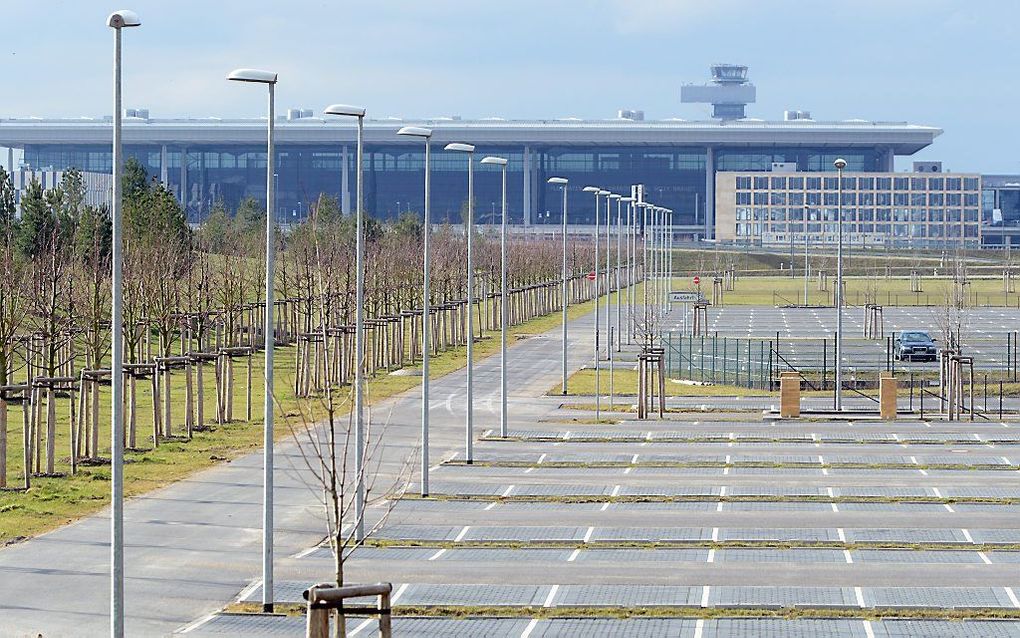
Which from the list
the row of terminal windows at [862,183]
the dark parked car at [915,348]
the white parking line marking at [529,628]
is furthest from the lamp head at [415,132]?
the row of terminal windows at [862,183]

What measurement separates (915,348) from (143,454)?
40.1 m

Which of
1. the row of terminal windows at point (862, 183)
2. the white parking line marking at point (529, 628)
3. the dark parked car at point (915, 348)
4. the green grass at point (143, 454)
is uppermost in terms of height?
the row of terminal windows at point (862, 183)

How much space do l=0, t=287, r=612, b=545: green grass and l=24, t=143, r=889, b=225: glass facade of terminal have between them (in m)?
125

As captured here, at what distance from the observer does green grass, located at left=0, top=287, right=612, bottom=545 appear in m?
32.5

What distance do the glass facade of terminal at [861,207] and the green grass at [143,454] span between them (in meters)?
128

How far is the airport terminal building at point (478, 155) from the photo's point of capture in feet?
614

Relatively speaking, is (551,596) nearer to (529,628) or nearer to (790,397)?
(529,628)

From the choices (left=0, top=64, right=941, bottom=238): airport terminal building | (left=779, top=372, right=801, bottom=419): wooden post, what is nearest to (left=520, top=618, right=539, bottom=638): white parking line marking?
(left=779, top=372, right=801, bottom=419): wooden post

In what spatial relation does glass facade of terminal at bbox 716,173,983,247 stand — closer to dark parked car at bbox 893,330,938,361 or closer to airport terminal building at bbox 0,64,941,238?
airport terminal building at bbox 0,64,941,238

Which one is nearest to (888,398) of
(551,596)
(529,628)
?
(551,596)

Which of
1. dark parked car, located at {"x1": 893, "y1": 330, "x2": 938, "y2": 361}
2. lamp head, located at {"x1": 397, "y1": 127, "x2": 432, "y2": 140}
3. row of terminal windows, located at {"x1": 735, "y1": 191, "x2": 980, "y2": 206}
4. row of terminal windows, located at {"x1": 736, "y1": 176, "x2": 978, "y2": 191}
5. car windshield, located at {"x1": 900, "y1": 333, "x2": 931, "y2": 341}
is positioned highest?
row of terminal windows, located at {"x1": 736, "y1": 176, "x2": 978, "y2": 191}

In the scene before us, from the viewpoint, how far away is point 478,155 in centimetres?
19350

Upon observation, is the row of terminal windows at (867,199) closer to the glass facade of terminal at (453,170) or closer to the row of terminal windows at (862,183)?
the row of terminal windows at (862,183)

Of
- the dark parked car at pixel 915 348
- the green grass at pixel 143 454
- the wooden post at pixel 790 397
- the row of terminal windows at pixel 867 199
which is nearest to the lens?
the green grass at pixel 143 454
